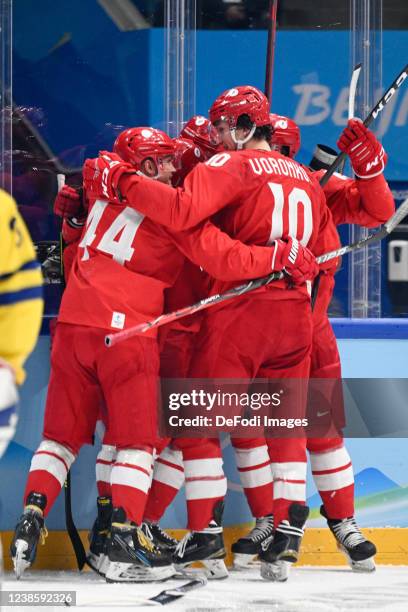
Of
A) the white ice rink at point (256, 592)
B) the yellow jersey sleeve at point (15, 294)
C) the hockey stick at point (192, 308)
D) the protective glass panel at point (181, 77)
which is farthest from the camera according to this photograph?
the protective glass panel at point (181, 77)

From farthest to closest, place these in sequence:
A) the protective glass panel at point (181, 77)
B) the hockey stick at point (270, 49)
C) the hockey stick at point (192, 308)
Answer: the protective glass panel at point (181, 77), the hockey stick at point (270, 49), the hockey stick at point (192, 308)

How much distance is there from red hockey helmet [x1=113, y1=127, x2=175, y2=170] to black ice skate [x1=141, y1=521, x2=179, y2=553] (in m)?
1.10

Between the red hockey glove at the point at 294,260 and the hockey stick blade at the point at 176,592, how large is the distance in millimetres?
914

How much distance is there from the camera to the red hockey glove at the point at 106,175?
374 centimetres

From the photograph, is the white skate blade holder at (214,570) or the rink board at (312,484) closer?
the white skate blade holder at (214,570)

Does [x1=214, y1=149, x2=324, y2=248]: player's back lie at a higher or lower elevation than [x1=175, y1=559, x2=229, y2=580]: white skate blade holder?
higher

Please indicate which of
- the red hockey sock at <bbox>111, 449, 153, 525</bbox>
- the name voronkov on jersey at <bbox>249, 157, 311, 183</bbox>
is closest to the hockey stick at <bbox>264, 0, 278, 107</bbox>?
the name voronkov on jersey at <bbox>249, 157, 311, 183</bbox>

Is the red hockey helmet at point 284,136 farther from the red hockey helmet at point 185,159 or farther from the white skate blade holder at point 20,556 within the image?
the white skate blade holder at point 20,556

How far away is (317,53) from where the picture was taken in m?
4.80

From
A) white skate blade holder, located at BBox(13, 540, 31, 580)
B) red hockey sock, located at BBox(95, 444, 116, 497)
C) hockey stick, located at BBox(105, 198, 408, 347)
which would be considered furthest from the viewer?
red hockey sock, located at BBox(95, 444, 116, 497)

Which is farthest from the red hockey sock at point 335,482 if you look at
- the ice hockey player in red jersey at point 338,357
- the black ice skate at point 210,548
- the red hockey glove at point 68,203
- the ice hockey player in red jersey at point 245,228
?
the red hockey glove at point 68,203

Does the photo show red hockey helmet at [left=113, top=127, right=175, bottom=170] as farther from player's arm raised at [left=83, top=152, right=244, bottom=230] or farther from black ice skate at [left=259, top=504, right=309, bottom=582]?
black ice skate at [left=259, top=504, right=309, bottom=582]

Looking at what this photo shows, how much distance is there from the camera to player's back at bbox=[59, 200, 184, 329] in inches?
151

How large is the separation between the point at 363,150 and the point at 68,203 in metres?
0.93
